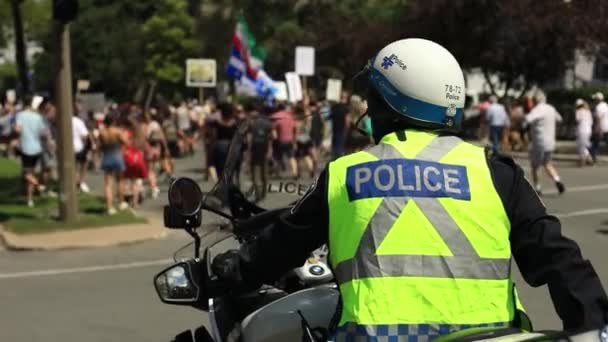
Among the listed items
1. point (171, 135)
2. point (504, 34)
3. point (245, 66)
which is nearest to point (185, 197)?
point (245, 66)

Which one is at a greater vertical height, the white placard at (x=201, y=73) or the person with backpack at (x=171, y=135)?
the white placard at (x=201, y=73)


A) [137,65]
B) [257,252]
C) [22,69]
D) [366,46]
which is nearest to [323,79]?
[366,46]

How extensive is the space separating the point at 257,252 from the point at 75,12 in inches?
404

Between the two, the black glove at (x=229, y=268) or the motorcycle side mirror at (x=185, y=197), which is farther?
the motorcycle side mirror at (x=185, y=197)

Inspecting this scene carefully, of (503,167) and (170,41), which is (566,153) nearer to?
(503,167)

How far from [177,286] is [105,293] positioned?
19.5 ft

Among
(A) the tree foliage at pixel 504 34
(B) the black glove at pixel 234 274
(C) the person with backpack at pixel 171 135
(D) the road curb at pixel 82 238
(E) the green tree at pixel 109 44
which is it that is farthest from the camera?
(E) the green tree at pixel 109 44

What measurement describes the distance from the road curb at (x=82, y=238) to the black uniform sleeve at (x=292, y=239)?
9104 mm

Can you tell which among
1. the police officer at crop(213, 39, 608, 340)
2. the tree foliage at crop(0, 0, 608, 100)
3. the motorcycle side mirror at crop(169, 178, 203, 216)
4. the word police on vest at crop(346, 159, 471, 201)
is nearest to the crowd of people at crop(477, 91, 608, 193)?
the tree foliage at crop(0, 0, 608, 100)

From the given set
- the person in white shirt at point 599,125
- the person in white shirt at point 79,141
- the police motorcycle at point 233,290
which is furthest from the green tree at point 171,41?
the police motorcycle at point 233,290

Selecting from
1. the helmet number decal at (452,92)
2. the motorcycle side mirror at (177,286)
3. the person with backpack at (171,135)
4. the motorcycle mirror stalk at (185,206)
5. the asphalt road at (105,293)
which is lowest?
the person with backpack at (171,135)

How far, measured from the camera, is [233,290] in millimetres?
3002

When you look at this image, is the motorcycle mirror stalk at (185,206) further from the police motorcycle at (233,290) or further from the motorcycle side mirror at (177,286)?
the motorcycle side mirror at (177,286)

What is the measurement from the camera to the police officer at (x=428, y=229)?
2.46 meters
